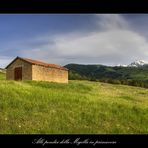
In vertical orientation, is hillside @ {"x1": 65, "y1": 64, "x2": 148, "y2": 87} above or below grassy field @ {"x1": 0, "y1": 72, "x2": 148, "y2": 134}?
above

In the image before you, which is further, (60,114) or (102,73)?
(102,73)

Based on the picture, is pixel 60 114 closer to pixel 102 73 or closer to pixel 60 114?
pixel 60 114

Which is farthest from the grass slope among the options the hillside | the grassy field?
the hillside

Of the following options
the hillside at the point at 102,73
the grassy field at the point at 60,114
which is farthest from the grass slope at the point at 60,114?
the hillside at the point at 102,73

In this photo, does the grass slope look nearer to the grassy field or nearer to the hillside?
the grassy field

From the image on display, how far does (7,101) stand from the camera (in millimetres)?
6953

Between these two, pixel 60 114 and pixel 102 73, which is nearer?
pixel 60 114

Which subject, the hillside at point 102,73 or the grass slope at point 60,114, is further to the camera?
the hillside at point 102,73

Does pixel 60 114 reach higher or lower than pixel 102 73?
lower

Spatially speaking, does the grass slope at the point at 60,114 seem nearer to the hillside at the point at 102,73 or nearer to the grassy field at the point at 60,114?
the grassy field at the point at 60,114

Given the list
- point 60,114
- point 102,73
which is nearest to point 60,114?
point 60,114
